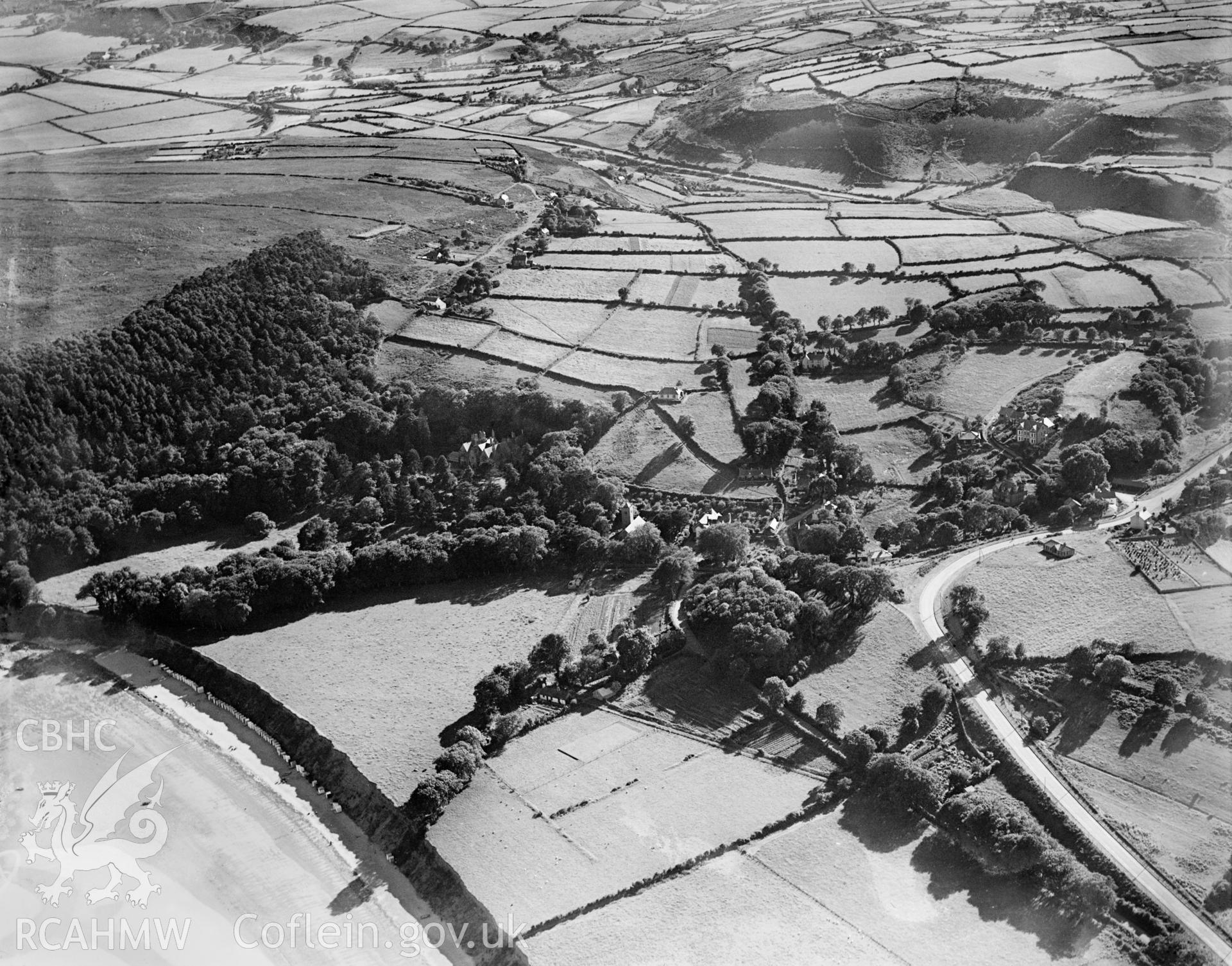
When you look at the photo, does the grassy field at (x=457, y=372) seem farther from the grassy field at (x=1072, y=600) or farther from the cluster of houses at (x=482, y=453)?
the grassy field at (x=1072, y=600)

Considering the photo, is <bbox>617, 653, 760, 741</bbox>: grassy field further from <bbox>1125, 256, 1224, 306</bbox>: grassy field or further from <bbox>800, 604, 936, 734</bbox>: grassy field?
<bbox>1125, 256, 1224, 306</bbox>: grassy field

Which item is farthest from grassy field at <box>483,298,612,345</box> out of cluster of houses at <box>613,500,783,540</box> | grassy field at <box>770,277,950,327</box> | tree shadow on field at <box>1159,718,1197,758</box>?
tree shadow on field at <box>1159,718,1197,758</box>

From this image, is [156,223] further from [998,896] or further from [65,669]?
[998,896]

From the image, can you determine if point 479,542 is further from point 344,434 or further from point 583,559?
point 344,434

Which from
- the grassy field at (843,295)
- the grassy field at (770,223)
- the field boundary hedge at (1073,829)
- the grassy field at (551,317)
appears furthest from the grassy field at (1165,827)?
the grassy field at (770,223)

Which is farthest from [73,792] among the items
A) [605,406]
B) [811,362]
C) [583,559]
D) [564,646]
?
[811,362]
